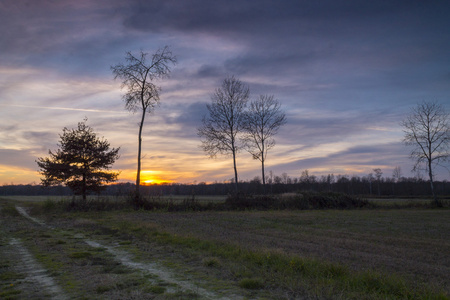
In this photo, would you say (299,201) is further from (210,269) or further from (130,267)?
(130,267)

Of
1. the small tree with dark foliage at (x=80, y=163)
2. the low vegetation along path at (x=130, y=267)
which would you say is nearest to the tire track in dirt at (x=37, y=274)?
the low vegetation along path at (x=130, y=267)

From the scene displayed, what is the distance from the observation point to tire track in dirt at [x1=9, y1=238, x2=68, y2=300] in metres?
5.27

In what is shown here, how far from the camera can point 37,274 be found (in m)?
6.52

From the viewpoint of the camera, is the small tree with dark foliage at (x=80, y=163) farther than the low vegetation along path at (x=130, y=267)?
Yes

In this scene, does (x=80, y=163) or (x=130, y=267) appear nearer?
(x=130, y=267)

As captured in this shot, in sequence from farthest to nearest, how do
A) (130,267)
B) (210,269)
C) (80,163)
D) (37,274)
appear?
(80,163) < (130,267) < (210,269) < (37,274)

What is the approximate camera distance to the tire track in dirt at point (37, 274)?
208 inches

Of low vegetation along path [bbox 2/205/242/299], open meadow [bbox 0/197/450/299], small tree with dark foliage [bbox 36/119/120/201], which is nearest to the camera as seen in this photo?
low vegetation along path [bbox 2/205/242/299]

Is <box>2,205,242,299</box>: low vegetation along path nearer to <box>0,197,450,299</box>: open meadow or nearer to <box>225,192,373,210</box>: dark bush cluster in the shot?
<box>0,197,450,299</box>: open meadow

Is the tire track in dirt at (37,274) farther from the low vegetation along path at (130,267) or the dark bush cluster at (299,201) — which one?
the dark bush cluster at (299,201)

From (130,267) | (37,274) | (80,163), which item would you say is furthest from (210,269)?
(80,163)

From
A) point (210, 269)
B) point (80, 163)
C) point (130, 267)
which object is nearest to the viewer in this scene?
point (210, 269)

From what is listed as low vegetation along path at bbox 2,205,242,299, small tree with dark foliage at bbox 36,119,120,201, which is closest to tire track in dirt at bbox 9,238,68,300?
low vegetation along path at bbox 2,205,242,299

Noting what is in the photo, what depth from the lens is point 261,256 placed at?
25.4 ft
